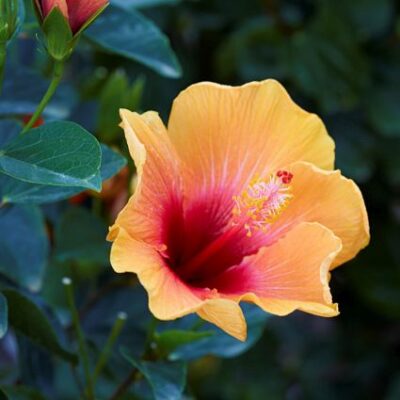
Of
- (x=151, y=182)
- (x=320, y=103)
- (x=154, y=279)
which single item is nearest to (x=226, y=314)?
(x=154, y=279)

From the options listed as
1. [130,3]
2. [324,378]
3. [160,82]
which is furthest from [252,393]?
[130,3]

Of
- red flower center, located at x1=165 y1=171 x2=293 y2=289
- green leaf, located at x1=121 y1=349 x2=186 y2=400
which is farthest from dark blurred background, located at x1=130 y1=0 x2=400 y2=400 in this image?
green leaf, located at x1=121 y1=349 x2=186 y2=400

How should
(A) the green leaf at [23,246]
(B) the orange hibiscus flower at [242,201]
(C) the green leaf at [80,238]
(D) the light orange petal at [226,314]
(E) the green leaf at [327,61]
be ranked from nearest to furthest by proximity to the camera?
(D) the light orange petal at [226,314], (B) the orange hibiscus flower at [242,201], (A) the green leaf at [23,246], (C) the green leaf at [80,238], (E) the green leaf at [327,61]

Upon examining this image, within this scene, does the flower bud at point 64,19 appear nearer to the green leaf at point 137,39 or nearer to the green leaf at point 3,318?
the green leaf at point 3,318

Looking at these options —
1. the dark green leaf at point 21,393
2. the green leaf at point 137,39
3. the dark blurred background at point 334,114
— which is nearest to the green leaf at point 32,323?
the dark green leaf at point 21,393

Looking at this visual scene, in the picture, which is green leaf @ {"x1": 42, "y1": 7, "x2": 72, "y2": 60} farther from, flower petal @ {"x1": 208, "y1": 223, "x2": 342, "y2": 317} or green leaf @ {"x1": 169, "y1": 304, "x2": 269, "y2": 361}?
green leaf @ {"x1": 169, "y1": 304, "x2": 269, "y2": 361}
